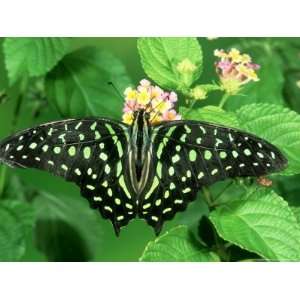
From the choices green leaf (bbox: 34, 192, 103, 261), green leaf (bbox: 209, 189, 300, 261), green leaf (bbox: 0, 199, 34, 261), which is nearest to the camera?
green leaf (bbox: 209, 189, 300, 261)

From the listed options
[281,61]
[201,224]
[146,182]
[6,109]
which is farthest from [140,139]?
[281,61]

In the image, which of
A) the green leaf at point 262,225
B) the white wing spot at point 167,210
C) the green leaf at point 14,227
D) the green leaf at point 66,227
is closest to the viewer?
the green leaf at point 262,225

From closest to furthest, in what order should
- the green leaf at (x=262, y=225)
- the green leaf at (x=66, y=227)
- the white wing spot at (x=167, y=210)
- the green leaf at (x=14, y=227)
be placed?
the green leaf at (x=262, y=225) < the white wing spot at (x=167, y=210) < the green leaf at (x=14, y=227) < the green leaf at (x=66, y=227)

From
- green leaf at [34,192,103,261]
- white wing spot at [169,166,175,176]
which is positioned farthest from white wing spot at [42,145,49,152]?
green leaf at [34,192,103,261]

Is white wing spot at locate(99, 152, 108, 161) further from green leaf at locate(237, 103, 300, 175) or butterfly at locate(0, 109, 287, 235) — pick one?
green leaf at locate(237, 103, 300, 175)

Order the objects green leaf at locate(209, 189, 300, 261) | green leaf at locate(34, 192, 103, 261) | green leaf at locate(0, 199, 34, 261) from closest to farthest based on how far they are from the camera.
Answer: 1. green leaf at locate(209, 189, 300, 261)
2. green leaf at locate(0, 199, 34, 261)
3. green leaf at locate(34, 192, 103, 261)

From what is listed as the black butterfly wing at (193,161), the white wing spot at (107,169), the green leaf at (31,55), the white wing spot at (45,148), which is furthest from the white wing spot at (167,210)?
the green leaf at (31,55)

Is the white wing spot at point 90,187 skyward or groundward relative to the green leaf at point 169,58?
groundward

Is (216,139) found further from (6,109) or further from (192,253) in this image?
(6,109)

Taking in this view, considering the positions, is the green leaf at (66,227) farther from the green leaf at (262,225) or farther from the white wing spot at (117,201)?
the green leaf at (262,225)
